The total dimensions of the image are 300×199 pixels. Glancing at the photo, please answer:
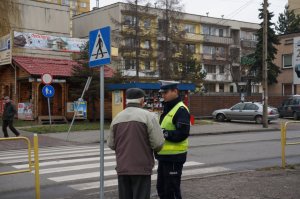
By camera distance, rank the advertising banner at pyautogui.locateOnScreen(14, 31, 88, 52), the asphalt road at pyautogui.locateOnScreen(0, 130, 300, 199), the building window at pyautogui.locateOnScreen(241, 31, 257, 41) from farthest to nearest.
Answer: the building window at pyautogui.locateOnScreen(241, 31, 257, 41) → the advertising banner at pyautogui.locateOnScreen(14, 31, 88, 52) → the asphalt road at pyautogui.locateOnScreen(0, 130, 300, 199)

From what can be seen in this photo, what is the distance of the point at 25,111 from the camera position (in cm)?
2945

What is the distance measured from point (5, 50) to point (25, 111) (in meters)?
4.40

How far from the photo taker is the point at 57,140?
65.3 ft

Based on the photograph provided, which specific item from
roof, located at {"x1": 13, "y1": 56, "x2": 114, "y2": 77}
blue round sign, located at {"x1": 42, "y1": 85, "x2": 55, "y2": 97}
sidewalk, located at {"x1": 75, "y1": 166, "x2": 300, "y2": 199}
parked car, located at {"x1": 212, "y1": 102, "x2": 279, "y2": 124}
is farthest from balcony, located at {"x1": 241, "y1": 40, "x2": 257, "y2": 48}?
sidewalk, located at {"x1": 75, "y1": 166, "x2": 300, "y2": 199}

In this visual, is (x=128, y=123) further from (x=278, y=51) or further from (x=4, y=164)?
(x=278, y=51)

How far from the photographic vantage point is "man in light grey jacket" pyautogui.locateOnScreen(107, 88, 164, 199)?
5.09 m

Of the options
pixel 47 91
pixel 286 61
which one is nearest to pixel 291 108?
pixel 286 61

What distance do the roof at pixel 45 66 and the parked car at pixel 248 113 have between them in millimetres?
8530

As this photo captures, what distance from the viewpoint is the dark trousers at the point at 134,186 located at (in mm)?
5148

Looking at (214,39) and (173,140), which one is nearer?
(173,140)

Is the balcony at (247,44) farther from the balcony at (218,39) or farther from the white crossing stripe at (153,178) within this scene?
the white crossing stripe at (153,178)

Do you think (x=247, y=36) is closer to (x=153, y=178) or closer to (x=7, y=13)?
(x=7, y=13)

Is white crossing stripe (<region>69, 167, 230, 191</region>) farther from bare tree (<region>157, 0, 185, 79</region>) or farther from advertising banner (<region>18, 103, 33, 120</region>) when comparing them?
bare tree (<region>157, 0, 185, 79</region>)

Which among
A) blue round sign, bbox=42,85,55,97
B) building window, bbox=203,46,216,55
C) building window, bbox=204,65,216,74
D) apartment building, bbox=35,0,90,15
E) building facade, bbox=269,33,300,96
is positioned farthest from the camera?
apartment building, bbox=35,0,90,15
